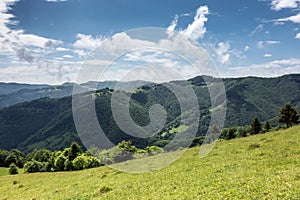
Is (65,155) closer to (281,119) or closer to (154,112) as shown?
(154,112)

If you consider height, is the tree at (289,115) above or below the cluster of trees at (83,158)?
above

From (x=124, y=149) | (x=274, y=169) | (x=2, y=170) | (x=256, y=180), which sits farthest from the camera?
(x=2, y=170)

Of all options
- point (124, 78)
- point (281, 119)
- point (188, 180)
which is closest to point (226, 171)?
point (188, 180)

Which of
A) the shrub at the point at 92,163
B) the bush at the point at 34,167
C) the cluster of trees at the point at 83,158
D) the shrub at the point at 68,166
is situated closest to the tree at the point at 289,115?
the cluster of trees at the point at 83,158

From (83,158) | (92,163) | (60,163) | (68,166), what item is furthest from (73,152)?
(92,163)

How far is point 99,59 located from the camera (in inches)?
1005

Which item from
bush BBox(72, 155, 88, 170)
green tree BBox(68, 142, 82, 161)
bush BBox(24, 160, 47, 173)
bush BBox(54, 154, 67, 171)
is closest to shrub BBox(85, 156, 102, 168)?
bush BBox(72, 155, 88, 170)

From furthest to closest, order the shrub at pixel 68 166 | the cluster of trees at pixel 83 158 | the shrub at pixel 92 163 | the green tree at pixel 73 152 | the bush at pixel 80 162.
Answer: the green tree at pixel 73 152, the shrub at pixel 68 166, the shrub at pixel 92 163, the cluster of trees at pixel 83 158, the bush at pixel 80 162

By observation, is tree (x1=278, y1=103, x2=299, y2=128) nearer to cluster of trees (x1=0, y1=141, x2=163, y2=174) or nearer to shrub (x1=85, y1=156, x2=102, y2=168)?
cluster of trees (x1=0, y1=141, x2=163, y2=174)

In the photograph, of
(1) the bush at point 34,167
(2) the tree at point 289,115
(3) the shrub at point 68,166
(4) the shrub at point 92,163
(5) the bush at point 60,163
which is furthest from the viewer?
(1) the bush at point 34,167

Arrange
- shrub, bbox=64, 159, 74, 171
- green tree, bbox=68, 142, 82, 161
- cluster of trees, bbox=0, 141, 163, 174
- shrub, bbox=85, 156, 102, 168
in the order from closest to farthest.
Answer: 1. cluster of trees, bbox=0, 141, 163, 174
2. shrub, bbox=85, 156, 102, 168
3. shrub, bbox=64, 159, 74, 171
4. green tree, bbox=68, 142, 82, 161

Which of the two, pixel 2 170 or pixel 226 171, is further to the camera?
pixel 2 170

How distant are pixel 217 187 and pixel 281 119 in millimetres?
58723

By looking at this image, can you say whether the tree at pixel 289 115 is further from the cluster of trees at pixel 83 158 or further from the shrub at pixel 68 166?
the shrub at pixel 68 166
